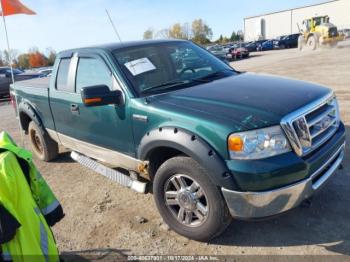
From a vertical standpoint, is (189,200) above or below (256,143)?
below

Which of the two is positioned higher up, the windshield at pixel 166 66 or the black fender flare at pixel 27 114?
the windshield at pixel 166 66

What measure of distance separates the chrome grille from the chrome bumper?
10.7 inches

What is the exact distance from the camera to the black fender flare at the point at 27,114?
529 cm

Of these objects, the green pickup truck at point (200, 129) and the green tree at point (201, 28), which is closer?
the green pickup truck at point (200, 129)

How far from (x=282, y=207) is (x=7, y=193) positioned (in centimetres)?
196

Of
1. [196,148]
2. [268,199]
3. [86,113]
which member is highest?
[86,113]

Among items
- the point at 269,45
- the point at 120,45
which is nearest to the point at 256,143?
the point at 120,45

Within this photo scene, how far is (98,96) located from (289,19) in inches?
3218

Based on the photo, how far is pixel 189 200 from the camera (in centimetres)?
300

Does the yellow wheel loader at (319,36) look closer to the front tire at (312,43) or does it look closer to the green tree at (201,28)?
the front tire at (312,43)

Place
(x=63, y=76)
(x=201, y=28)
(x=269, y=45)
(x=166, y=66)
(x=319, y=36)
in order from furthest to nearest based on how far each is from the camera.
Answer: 1. (x=201, y=28)
2. (x=269, y=45)
3. (x=319, y=36)
4. (x=63, y=76)
5. (x=166, y=66)

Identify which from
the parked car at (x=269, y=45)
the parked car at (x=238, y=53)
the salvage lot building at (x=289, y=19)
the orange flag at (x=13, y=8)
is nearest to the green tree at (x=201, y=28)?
the salvage lot building at (x=289, y=19)

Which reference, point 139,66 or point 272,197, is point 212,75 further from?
point 272,197

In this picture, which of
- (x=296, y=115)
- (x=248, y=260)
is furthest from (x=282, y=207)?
(x=296, y=115)
